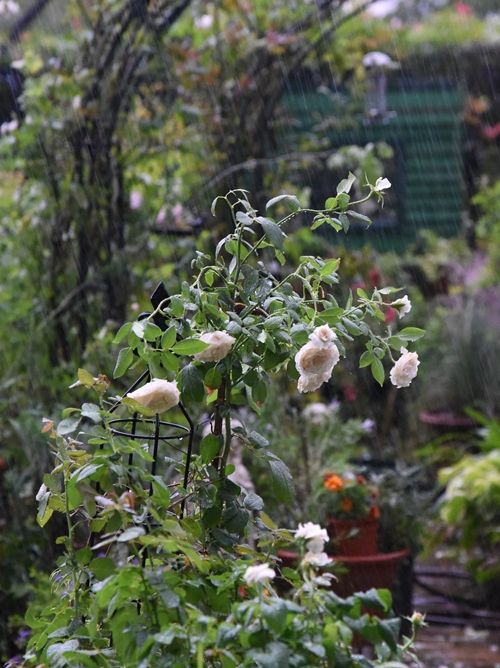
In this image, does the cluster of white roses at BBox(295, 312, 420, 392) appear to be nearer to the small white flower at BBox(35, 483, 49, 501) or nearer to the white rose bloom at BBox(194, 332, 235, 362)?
the white rose bloom at BBox(194, 332, 235, 362)

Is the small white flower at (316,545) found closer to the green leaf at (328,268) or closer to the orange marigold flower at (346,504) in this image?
the green leaf at (328,268)

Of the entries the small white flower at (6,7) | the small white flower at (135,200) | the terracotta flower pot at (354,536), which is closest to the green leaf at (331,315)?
the terracotta flower pot at (354,536)

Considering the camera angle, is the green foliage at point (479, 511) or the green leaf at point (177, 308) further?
the green foliage at point (479, 511)

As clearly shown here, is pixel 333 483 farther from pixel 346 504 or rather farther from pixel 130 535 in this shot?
pixel 130 535

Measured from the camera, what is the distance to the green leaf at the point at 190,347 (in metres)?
1.47

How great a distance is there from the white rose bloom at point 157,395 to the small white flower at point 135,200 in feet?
8.48

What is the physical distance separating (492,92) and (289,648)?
974 cm

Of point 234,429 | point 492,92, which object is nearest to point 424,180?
point 492,92

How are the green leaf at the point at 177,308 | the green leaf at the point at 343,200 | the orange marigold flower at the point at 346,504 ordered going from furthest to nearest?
the orange marigold flower at the point at 346,504
the green leaf at the point at 343,200
the green leaf at the point at 177,308

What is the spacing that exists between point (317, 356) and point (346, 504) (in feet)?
6.65

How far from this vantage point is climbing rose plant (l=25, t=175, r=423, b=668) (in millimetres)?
1262

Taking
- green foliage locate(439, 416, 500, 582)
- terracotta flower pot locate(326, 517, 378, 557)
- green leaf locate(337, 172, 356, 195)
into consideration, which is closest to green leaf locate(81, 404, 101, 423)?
green leaf locate(337, 172, 356, 195)

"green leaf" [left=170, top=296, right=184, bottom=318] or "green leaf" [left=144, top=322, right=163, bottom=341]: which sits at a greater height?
"green leaf" [left=170, top=296, right=184, bottom=318]

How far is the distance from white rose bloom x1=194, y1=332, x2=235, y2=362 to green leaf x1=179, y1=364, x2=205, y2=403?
0.05 meters
